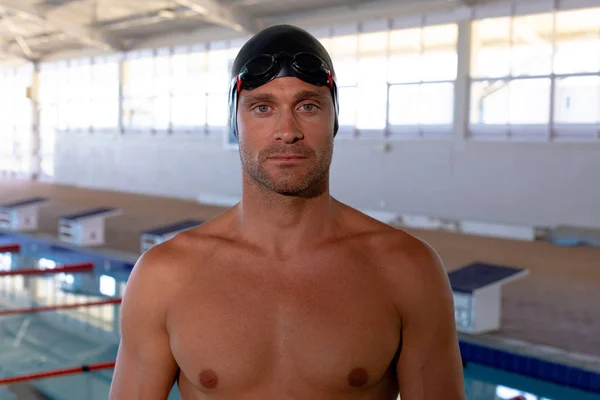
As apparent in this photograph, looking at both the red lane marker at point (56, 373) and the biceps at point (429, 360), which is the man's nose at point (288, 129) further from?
the red lane marker at point (56, 373)

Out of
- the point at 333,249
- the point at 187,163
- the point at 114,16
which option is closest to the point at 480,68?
the point at 187,163

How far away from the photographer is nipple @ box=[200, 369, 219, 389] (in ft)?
5.04

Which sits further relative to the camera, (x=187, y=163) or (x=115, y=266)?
(x=187, y=163)

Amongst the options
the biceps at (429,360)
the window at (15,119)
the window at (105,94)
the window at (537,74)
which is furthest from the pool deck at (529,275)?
the window at (15,119)

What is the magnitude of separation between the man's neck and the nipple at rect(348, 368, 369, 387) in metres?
0.29

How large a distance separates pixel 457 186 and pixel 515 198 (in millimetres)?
1195

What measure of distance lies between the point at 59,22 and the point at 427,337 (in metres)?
19.4

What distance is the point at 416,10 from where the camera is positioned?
14406 mm

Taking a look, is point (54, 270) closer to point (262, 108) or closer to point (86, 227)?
point (86, 227)

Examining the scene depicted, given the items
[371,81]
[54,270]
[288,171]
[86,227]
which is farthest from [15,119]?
[288,171]

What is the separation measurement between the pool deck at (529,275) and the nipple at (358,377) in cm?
434

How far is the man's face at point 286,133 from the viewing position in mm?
1430

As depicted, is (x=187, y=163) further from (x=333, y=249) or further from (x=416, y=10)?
(x=333, y=249)

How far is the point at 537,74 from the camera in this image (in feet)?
41.6
